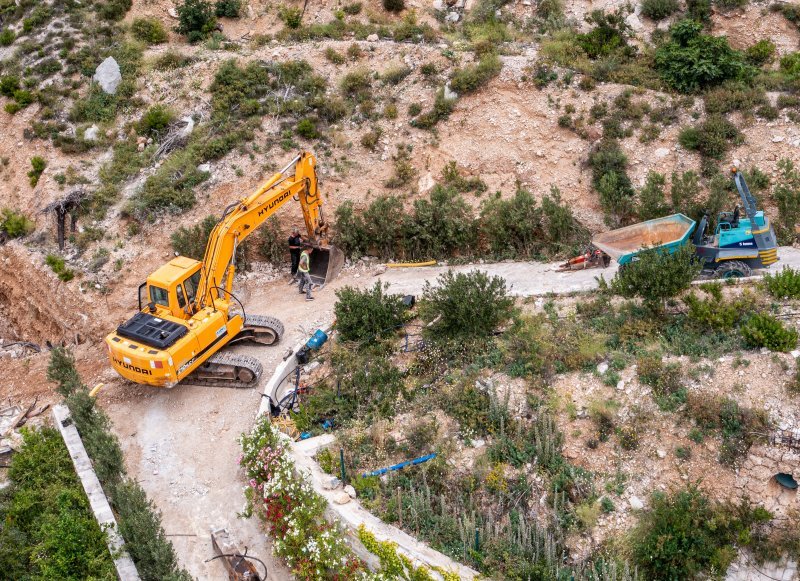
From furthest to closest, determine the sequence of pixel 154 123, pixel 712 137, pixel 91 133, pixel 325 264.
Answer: pixel 91 133
pixel 154 123
pixel 712 137
pixel 325 264

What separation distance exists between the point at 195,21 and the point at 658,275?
1821 centimetres

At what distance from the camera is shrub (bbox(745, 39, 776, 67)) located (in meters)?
21.4

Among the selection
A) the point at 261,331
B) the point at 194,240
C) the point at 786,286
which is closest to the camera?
the point at 786,286

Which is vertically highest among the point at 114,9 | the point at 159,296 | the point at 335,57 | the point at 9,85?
the point at 114,9

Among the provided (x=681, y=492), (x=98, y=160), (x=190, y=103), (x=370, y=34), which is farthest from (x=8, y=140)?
(x=681, y=492)

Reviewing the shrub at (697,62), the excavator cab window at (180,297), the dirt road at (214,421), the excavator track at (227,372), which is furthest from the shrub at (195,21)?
the shrub at (697,62)

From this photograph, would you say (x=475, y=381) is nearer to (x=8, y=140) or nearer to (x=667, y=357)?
(x=667, y=357)

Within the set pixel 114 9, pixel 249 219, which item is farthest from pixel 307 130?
pixel 114 9

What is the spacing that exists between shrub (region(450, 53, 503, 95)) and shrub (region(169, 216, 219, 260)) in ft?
25.7

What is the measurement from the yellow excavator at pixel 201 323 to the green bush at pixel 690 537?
773cm

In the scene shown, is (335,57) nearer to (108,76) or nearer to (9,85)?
(108,76)

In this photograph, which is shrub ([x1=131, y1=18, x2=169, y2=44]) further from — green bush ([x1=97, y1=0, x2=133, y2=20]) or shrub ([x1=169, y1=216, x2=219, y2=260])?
shrub ([x1=169, y1=216, x2=219, y2=260])

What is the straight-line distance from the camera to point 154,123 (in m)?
21.8

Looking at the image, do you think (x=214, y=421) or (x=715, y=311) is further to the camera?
(x=214, y=421)
